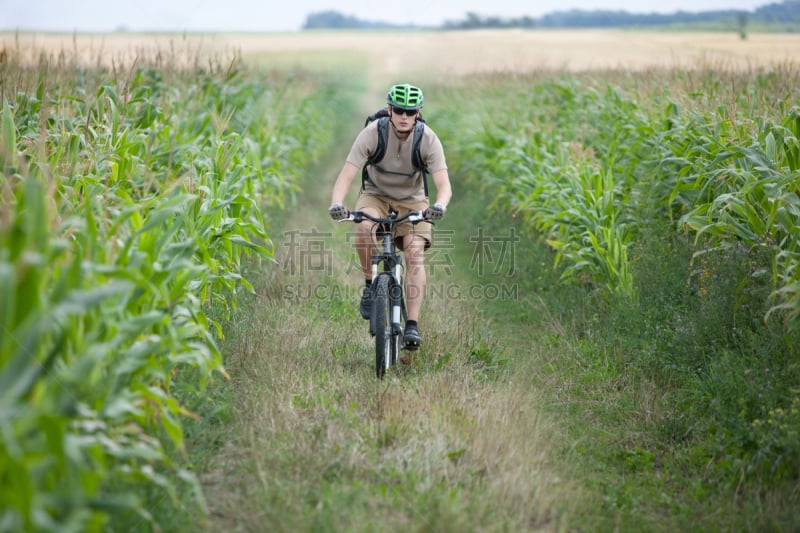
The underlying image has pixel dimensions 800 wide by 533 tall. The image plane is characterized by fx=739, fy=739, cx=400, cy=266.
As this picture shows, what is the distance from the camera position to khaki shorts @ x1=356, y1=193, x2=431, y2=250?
21.2 ft

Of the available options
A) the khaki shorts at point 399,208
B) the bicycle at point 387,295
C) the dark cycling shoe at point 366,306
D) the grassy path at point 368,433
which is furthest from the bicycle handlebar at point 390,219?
the grassy path at point 368,433

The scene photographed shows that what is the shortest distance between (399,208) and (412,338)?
1.20 meters

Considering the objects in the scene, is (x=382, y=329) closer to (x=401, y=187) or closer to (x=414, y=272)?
(x=414, y=272)

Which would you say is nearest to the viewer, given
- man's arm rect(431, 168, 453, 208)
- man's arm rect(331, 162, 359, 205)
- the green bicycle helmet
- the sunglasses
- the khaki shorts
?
the green bicycle helmet

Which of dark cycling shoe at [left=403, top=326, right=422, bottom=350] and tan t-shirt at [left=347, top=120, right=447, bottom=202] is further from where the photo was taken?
tan t-shirt at [left=347, top=120, right=447, bottom=202]

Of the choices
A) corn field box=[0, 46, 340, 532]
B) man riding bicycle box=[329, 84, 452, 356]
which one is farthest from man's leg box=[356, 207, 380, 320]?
corn field box=[0, 46, 340, 532]

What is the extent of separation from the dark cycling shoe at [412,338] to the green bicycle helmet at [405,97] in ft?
6.04

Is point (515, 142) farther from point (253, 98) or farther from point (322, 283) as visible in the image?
point (253, 98)

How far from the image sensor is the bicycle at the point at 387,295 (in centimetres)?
579

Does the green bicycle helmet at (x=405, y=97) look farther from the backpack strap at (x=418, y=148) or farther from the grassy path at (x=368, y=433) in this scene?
the grassy path at (x=368, y=433)

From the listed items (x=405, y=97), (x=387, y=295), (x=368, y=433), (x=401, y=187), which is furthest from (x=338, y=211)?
(x=368, y=433)

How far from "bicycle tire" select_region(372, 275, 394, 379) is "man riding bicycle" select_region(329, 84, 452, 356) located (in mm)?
219

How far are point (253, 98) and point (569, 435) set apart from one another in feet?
33.9

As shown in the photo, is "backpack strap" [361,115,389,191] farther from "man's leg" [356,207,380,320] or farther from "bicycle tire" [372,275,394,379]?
"bicycle tire" [372,275,394,379]
